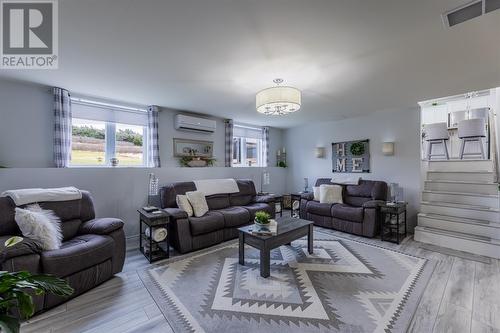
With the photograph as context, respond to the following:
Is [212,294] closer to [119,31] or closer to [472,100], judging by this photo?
[119,31]

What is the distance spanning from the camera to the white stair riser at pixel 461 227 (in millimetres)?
3338

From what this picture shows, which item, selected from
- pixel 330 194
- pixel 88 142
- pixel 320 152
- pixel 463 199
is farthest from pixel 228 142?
pixel 463 199

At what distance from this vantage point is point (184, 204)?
143 inches

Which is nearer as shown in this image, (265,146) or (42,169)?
(42,169)

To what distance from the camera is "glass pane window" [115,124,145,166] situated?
4016 millimetres

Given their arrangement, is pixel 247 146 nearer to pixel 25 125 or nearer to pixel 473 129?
pixel 25 125

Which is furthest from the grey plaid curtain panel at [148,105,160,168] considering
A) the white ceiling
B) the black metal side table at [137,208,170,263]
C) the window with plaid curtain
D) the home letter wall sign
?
the home letter wall sign

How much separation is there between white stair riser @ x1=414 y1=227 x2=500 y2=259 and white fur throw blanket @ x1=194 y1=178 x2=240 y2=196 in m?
3.35

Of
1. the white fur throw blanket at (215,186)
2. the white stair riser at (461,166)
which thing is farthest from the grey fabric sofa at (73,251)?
the white stair riser at (461,166)

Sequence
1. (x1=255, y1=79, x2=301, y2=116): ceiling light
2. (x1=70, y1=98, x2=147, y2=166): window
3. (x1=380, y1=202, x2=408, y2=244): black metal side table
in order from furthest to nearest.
A: (x1=380, y1=202, x2=408, y2=244): black metal side table
(x1=70, y1=98, x2=147, y2=166): window
(x1=255, y1=79, x2=301, y2=116): ceiling light

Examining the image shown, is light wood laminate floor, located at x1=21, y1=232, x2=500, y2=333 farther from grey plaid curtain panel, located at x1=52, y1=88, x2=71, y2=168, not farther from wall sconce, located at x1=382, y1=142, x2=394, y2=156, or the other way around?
wall sconce, located at x1=382, y1=142, x2=394, y2=156

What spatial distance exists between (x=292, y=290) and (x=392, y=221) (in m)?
2.83

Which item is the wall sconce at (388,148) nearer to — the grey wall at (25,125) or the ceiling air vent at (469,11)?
the ceiling air vent at (469,11)

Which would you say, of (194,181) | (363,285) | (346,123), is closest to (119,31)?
(194,181)
